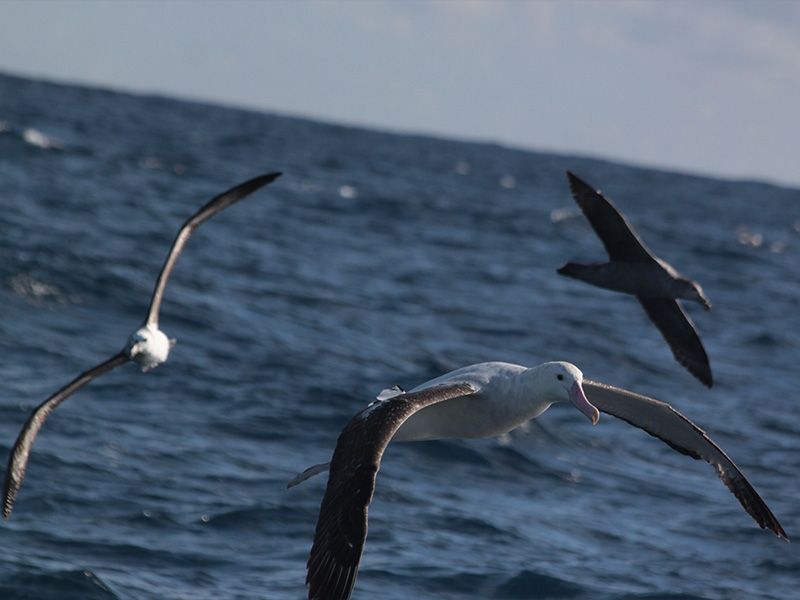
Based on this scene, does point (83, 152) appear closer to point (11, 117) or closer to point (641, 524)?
point (11, 117)

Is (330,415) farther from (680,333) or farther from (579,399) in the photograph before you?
(579,399)

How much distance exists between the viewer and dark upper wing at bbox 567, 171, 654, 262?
13000 millimetres

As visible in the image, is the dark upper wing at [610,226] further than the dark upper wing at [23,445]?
Yes

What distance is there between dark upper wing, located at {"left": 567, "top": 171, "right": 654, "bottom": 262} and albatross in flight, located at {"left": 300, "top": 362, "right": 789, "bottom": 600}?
132 inches

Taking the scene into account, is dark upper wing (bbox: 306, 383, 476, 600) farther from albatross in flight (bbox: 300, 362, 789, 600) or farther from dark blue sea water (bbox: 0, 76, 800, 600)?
dark blue sea water (bbox: 0, 76, 800, 600)

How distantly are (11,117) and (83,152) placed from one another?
1277cm

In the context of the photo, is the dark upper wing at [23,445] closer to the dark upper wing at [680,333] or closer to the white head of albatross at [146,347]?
the white head of albatross at [146,347]

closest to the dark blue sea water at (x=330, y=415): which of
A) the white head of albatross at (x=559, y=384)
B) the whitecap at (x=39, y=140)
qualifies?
the white head of albatross at (x=559, y=384)

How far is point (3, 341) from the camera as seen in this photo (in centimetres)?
1656

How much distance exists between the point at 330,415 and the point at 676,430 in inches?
258

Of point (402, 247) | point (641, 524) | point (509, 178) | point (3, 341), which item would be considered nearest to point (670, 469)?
point (641, 524)

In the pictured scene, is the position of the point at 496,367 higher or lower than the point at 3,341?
higher

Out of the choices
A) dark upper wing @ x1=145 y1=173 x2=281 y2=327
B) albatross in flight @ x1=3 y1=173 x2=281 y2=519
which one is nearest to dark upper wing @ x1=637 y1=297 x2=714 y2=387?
Result: dark upper wing @ x1=145 y1=173 x2=281 y2=327

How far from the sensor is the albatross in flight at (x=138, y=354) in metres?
10.5
